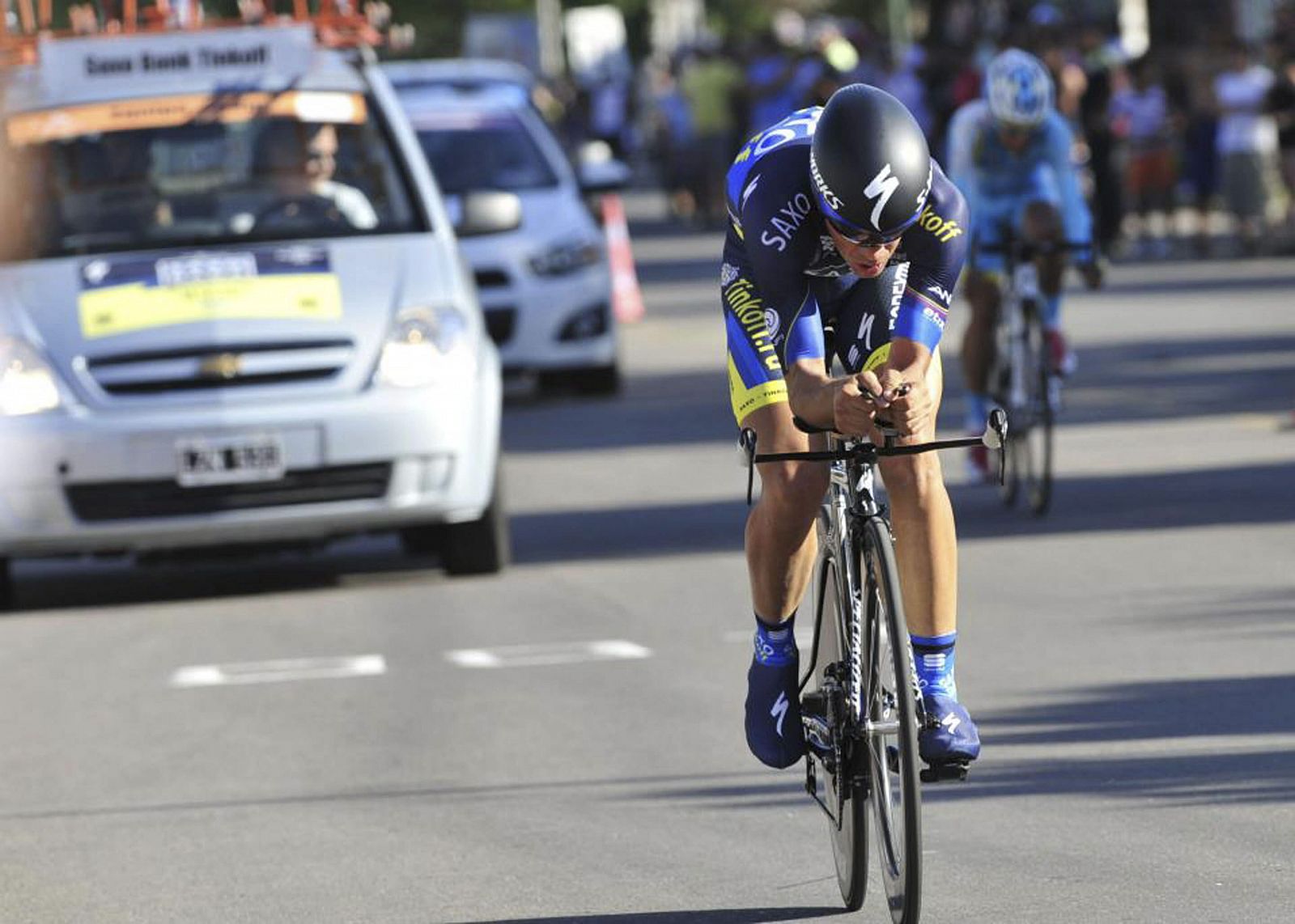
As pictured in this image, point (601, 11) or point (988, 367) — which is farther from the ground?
point (988, 367)

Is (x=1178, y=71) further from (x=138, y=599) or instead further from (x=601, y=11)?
(x=601, y=11)

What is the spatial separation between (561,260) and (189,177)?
6.88 metres

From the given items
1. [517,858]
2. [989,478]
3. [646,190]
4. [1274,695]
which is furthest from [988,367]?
[646,190]

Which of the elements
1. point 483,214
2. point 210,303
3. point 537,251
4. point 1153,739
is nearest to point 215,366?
point 210,303

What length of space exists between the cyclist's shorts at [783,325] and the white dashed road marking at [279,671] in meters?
3.79

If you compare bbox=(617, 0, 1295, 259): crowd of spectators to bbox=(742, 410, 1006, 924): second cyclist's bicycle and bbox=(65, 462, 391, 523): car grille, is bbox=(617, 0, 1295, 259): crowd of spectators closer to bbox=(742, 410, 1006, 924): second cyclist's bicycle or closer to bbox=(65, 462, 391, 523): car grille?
bbox=(65, 462, 391, 523): car grille

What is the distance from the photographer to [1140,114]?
29094mm

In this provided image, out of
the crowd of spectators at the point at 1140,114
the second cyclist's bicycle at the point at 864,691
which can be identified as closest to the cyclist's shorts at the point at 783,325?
the second cyclist's bicycle at the point at 864,691

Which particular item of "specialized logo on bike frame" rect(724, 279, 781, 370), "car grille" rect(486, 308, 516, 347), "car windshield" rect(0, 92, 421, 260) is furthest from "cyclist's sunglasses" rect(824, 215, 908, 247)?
"car grille" rect(486, 308, 516, 347)

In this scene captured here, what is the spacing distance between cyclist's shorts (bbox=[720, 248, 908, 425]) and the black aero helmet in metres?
0.43

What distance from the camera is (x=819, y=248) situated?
256 inches

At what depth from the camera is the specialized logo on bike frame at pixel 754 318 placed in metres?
6.60

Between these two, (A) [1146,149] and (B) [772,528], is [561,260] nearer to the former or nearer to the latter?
(A) [1146,149]

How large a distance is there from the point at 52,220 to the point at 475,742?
4332 mm
